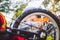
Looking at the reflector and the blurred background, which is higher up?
the blurred background

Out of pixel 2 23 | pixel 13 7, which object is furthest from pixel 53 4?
pixel 2 23

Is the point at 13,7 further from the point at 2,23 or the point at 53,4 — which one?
the point at 53,4

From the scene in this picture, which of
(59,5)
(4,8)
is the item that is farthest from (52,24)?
(4,8)

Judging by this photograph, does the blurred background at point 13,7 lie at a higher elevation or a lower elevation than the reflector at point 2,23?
higher

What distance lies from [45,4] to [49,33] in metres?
0.26

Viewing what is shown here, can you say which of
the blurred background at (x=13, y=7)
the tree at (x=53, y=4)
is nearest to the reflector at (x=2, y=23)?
the blurred background at (x=13, y=7)

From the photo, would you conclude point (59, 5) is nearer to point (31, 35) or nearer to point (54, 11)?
point (54, 11)

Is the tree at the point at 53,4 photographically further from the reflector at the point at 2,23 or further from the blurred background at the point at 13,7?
the reflector at the point at 2,23

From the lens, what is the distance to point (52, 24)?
170 cm

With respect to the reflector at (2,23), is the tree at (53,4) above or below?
above

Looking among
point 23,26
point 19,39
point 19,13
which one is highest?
point 19,13

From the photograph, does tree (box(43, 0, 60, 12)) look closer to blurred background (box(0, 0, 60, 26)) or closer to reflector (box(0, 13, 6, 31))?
blurred background (box(0, 0, 60, 26))

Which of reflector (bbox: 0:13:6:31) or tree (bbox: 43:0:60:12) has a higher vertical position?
tree (bbox: 43:0:60:12)

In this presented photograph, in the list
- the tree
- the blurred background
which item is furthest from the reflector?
the tree
